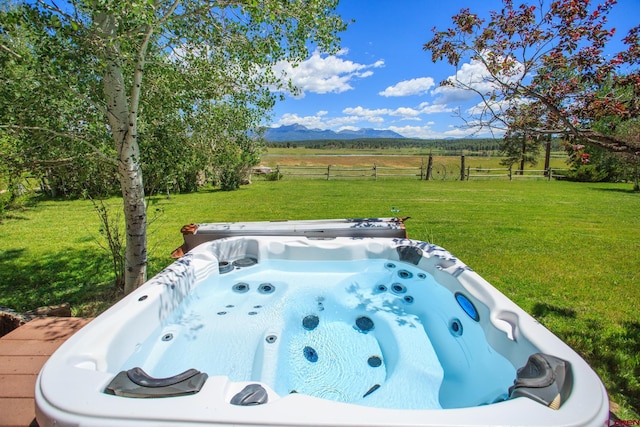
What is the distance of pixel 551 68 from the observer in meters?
2.43

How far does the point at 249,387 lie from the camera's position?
1.52 meters

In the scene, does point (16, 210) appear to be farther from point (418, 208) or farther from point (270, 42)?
point (418, 208)

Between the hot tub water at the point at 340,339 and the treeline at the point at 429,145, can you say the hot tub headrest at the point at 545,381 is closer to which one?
the hot tub water at the point at 340,339

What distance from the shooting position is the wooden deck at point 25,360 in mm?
1651

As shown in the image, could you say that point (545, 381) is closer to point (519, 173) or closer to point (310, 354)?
point (310, 354)

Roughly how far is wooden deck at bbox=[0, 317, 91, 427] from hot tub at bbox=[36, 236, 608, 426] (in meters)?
0.35

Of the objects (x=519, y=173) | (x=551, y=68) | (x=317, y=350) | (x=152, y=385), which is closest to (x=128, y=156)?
(x=152, y=385)

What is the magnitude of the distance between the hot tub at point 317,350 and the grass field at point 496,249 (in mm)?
872

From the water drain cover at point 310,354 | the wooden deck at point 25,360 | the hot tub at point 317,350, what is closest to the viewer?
the hot tub at point 317,350

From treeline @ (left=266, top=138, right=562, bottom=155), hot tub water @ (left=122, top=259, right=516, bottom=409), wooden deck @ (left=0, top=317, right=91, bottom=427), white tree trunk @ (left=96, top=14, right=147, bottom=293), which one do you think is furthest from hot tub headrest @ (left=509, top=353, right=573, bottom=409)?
white tree trunk @ (left=96, top=14, right=147, bottom=293)

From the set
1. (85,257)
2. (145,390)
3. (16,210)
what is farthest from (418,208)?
(16,210)

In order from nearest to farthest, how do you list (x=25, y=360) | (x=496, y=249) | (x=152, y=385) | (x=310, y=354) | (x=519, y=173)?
(x=152, y=385) < (x=25, y=360) < (x=310, y=354) < (x=496, y=249) < (x=519, y=173)

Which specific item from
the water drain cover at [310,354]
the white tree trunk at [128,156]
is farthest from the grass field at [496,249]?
the water drain cover at [310,354]

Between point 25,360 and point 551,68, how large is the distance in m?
4.24
